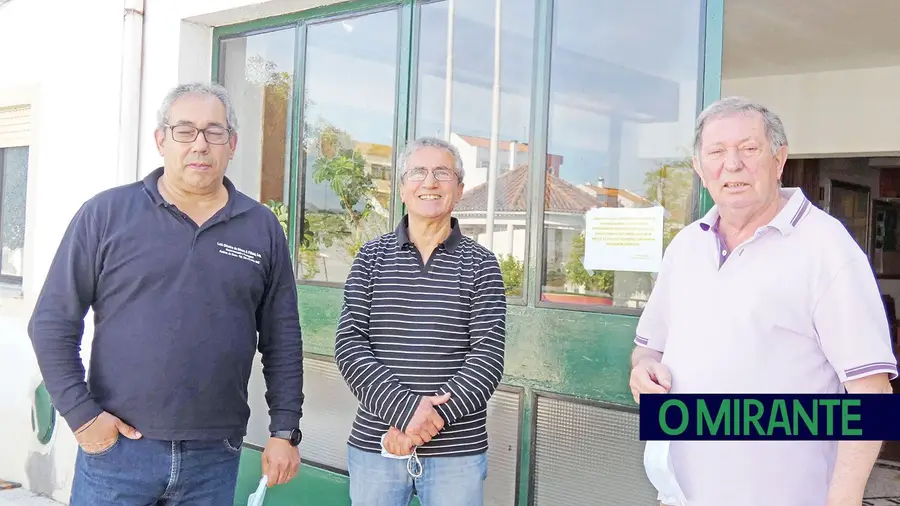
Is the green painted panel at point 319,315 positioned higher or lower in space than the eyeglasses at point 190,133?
lower

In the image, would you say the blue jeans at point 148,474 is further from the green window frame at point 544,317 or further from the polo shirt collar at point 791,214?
the polo shirt collar at point 791,214

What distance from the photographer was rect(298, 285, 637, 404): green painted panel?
9.11ft

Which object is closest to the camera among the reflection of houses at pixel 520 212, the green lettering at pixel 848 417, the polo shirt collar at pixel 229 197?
the green lettering at pixel 848 417

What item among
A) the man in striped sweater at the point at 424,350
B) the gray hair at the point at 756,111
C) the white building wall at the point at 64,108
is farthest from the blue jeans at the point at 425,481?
the white building wall at the point at 64,108

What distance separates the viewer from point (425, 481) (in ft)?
7.33

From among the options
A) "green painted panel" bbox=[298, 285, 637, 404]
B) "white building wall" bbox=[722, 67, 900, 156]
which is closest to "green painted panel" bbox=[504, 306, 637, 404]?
"green painted panel" bbox=[298, 285, 637, 404]

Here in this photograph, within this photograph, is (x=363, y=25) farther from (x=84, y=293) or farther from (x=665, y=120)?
(x=84, y=293)

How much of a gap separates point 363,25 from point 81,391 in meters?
2.28

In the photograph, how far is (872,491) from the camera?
5.06 meters

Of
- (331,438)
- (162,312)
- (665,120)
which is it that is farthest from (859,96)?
(162,312)

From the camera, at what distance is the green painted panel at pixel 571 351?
9.11 ft

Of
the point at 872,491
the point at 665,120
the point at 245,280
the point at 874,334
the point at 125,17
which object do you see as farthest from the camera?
the point at 872,491

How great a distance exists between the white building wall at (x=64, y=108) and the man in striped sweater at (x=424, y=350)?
1872 millimetres

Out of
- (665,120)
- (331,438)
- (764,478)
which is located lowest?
(331,438)
